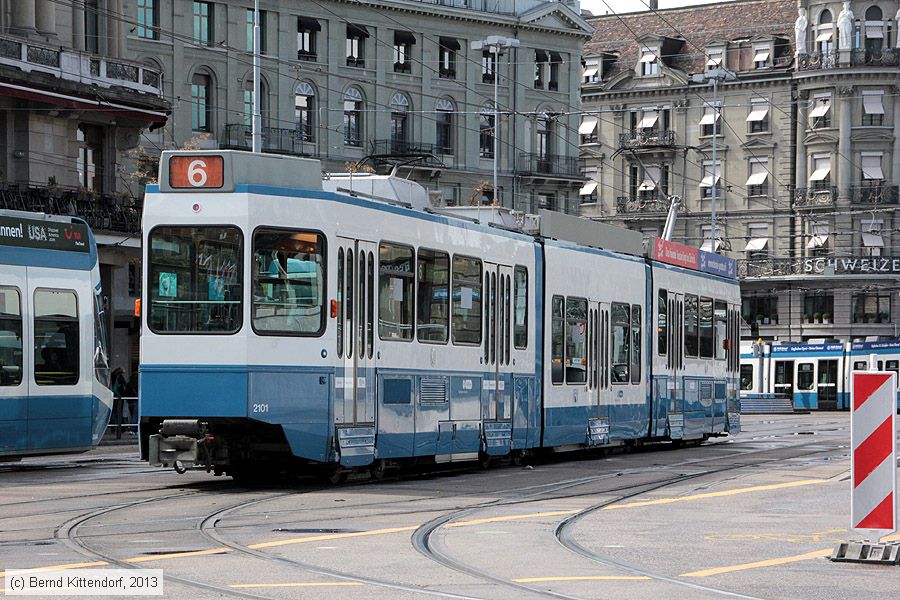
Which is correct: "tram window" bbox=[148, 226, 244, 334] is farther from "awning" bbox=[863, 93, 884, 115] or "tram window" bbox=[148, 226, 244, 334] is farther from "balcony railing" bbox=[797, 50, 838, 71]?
"balcony railing" bbox=[797, 50, 838, 71]

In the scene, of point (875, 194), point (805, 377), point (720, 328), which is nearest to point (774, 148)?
point (875, 194)

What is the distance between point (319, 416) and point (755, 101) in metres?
74.4

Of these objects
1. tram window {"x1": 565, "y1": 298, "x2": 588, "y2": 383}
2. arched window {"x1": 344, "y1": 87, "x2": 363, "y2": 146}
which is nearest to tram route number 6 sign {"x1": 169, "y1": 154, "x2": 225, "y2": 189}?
tram window {"x1": 565, "y1": 298, "x2": 588, "y2": 383}

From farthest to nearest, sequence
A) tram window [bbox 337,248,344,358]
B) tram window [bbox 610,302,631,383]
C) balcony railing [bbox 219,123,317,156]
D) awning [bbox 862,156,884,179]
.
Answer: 1. awning [bbox 862,156,884,179]
2. balcony railing [bbox 219,123,317,156]
3. tram window [bbox 610,302,631,383]
4. tram window [bbox 337,248,344,358]

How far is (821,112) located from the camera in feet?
283

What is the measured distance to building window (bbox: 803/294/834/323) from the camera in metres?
87.2

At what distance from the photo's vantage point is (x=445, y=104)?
2857 inches

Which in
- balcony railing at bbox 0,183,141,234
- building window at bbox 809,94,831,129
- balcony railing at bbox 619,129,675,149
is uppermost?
building window at bbox 809,94,831,129

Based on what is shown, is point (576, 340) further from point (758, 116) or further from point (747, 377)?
point (758, 116)

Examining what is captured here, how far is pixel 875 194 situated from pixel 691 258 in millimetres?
57150

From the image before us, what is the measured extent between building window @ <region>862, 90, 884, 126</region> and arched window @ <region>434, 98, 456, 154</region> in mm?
23893

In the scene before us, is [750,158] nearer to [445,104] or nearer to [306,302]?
[445,104]

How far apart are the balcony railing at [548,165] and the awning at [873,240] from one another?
16620 mm

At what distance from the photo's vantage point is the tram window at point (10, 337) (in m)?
22.4
